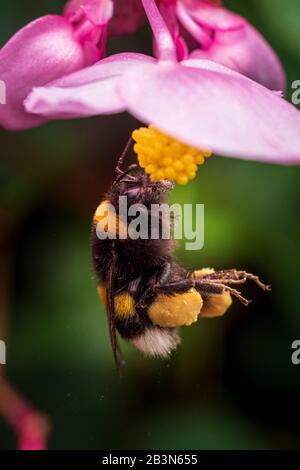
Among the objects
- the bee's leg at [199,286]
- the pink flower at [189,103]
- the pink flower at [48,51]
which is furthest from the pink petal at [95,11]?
the bee's leg at [199,286]

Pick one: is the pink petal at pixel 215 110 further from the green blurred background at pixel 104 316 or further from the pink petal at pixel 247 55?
the green blurred background at pixel 104 316

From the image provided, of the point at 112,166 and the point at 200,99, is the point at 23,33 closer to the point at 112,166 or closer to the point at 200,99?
the point at 200,99

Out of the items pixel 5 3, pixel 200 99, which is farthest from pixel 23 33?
pixel 5 3

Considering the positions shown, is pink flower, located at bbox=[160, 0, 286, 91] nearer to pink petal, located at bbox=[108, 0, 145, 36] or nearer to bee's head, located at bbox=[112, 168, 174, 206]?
pink petal, located at bbox=[108, 0, 145, 36]

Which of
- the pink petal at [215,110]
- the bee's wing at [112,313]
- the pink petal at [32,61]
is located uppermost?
the pink petal at [32,61]

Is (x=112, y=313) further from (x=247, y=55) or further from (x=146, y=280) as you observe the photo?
(x=247, y=55)

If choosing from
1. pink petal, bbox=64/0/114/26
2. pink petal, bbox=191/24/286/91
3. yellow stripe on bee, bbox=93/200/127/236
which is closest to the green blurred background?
pink petal, bbox=191/24/286/91
